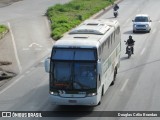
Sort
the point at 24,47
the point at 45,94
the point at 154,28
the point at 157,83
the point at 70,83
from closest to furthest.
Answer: the point at 70,83 < the point at 45,94 < the point at 157,83 < the point at 24,47 < the point at 154,28

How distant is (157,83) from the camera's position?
88.5 ft

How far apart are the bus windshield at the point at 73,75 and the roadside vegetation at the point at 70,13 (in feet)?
69.4

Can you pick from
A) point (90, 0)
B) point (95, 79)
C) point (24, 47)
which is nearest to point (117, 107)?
point (95, 79)

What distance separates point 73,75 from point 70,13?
1486 inches

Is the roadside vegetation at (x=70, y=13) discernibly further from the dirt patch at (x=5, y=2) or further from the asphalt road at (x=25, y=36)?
the dirt patch at (x=5, y=2)

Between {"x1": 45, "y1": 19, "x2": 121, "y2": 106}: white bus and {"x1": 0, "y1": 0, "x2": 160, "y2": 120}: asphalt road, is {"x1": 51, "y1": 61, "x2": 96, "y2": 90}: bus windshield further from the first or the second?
{"x1": 0, "y1": 0, "x2": 160, "y2": 120}: asphalt road

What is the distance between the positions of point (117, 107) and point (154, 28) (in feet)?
93.8

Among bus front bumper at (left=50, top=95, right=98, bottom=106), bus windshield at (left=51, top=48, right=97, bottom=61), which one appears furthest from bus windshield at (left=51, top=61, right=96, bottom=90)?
bus front bumper at (left=50, top=95, right=98, bottom=106)

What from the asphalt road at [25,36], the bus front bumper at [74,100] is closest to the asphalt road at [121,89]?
the bus front bumper at [74,100]

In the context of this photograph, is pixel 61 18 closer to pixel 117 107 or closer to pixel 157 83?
pixel 157 83

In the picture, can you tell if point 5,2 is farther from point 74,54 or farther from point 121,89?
point 74,54

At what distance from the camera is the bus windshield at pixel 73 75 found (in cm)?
2105

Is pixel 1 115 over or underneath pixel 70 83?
underneath

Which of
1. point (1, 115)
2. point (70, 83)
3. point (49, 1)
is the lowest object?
point (49, 1)
